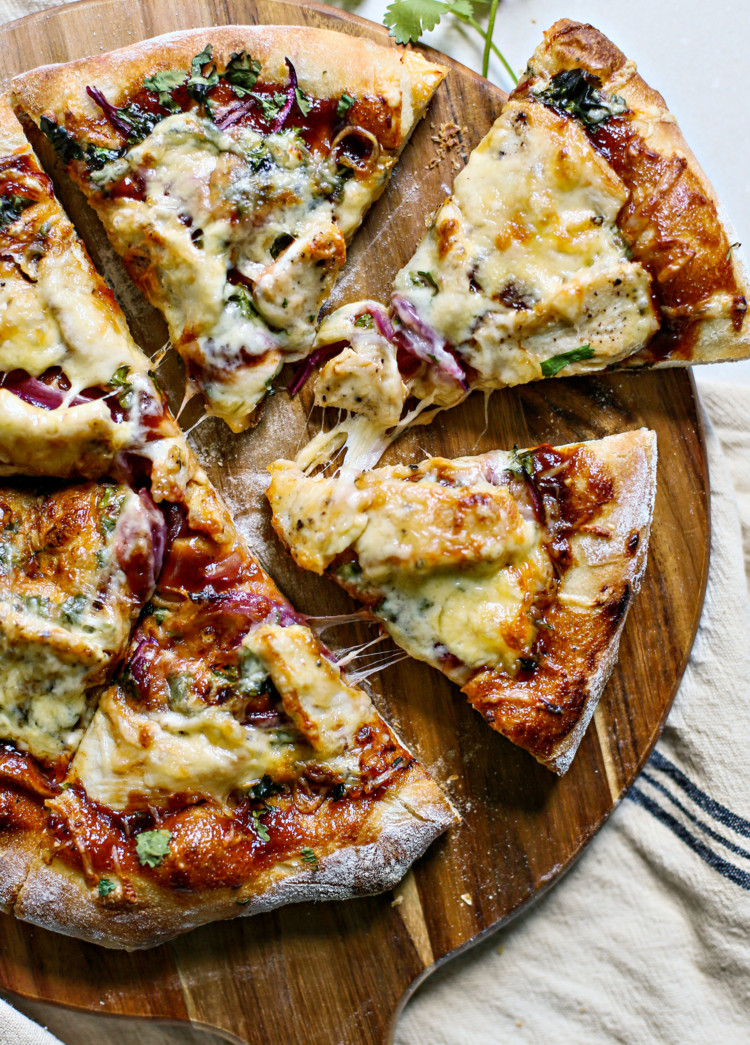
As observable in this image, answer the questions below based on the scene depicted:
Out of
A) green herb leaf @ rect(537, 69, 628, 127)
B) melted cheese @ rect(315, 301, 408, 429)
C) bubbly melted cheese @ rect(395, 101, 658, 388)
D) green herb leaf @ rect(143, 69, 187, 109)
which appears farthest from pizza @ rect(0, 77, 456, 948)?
green herb leaf @ rect(537, 69, 628, 127)

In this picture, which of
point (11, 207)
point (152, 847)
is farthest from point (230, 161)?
point (152, 847)

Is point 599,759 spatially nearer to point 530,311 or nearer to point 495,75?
point 530,311

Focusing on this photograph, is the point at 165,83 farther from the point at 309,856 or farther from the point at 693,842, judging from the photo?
the point at 693,842

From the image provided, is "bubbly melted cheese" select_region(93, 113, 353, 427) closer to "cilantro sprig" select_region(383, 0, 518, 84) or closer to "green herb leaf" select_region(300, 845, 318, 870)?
"cilantro sprig" select_region(383, 0, 518, 84)

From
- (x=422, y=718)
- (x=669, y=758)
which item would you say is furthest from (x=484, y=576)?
(x=669, y=758)

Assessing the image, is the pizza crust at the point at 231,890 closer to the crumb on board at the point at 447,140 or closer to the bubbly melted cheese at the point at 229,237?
the bubbly melted cheese at the point at 229,237
